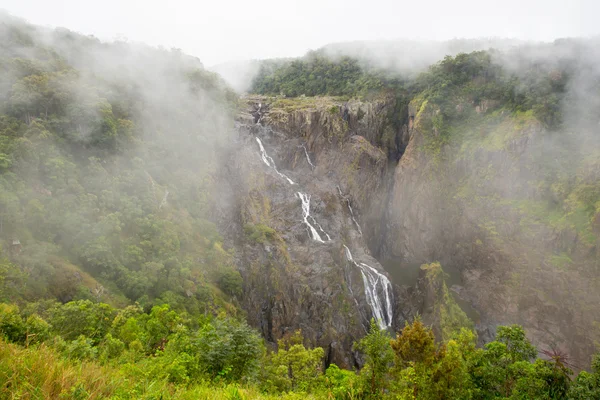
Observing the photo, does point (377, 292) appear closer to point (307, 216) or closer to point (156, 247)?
point (307, 216)

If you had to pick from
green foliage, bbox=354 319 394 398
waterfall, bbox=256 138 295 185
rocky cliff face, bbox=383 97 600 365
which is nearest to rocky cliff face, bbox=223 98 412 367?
waterfall, bbox=256 138 295 185

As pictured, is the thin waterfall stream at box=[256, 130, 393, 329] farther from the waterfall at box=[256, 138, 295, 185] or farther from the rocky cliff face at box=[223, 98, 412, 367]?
the waterfall at box=[256, 138, 295, 185]

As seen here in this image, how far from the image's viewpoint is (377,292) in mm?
35625

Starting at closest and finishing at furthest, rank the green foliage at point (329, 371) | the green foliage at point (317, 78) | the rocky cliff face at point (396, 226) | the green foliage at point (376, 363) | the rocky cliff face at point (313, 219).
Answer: the green foliage at point (329, 371) → the green foliage at point (376, 363) → the rocky cliff face at point (313, 219) → the rocky cliff face at point (396, 226) → the green foliage at point (317, 78)

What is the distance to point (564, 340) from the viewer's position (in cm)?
3228

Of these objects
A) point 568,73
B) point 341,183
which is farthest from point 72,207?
point 568,73

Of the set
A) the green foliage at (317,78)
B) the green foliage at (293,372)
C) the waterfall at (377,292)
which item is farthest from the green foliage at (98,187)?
the green foliage at (317,78)

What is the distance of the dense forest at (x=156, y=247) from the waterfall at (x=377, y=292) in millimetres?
5783

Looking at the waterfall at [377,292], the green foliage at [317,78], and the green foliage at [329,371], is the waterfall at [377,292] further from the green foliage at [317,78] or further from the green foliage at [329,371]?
the green foliage at [317,78]

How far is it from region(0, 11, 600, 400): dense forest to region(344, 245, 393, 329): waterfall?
5.78 m

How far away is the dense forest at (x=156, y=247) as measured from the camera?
8750 mm

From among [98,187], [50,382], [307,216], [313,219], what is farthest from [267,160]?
[50,382]

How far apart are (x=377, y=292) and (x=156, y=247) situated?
2404cm

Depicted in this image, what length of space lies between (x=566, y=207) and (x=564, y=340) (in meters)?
14.2
